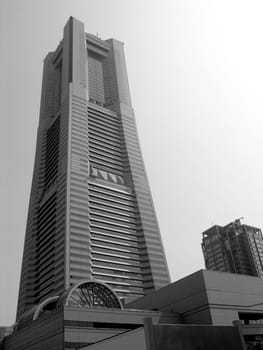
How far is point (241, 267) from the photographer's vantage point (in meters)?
188

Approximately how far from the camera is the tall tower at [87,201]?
5027 inches

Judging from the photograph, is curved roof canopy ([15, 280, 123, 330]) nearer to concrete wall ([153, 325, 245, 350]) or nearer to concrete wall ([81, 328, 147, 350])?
concrete wall ([81, 328, 147, 350])

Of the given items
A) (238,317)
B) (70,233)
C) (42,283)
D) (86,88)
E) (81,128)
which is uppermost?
(86,88)

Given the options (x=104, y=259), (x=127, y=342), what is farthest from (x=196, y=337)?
(x=104, y=259)

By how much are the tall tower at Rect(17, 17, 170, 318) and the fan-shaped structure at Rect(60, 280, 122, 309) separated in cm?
4036

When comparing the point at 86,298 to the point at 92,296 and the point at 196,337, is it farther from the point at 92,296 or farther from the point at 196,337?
the point at 196,337

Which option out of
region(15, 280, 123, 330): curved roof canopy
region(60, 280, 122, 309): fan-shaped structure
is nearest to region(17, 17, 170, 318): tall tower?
region(15, 280, 123, 330): curved roof canopy

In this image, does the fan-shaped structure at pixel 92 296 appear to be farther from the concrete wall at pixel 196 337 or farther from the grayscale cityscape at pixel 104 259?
the concrete wall at pixel 196 337

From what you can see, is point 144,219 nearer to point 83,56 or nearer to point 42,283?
point 42,283

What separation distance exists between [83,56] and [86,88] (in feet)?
76.9

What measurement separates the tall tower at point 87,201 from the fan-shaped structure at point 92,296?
40361 millimetres

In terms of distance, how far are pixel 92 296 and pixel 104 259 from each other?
177 ft

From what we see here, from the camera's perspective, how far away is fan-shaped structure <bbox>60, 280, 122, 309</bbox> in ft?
243

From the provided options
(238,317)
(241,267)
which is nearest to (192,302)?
(238,317)
